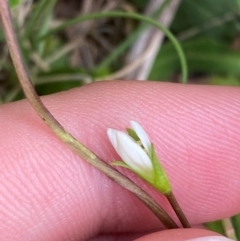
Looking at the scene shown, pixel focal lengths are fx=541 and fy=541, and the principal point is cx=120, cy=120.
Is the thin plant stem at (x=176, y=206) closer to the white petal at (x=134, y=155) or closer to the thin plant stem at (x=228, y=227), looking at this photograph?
the white petal at (x=134, y=155)

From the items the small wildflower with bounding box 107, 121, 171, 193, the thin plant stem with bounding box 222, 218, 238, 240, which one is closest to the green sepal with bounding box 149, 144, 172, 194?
the small wildflower with bounding box 107, 121, 171, 193

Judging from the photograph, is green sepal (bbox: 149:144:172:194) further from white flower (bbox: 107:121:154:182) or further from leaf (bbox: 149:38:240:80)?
leaf (bbox: 149:38:240:80)

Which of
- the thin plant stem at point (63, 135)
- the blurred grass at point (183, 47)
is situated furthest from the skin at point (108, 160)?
the blurred grass at point (183, 47)

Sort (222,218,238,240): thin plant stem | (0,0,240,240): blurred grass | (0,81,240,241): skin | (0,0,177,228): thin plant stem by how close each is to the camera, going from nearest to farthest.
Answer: (0,0,177,228): thin plant stem → (0,81,240,241): skin → (222,218,238,240): thin plant stem → (0,0,240,240): blurred grass

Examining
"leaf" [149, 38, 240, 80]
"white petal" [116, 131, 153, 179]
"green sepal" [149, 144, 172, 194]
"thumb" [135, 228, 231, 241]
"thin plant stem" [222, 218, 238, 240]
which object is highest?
"leaf" [149, 38, 240, 80]

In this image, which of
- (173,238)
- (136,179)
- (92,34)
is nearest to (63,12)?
(92,34)

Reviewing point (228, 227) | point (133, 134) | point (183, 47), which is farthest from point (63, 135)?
point (183, 47)

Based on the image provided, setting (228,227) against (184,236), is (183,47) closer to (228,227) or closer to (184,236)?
(228,227)
